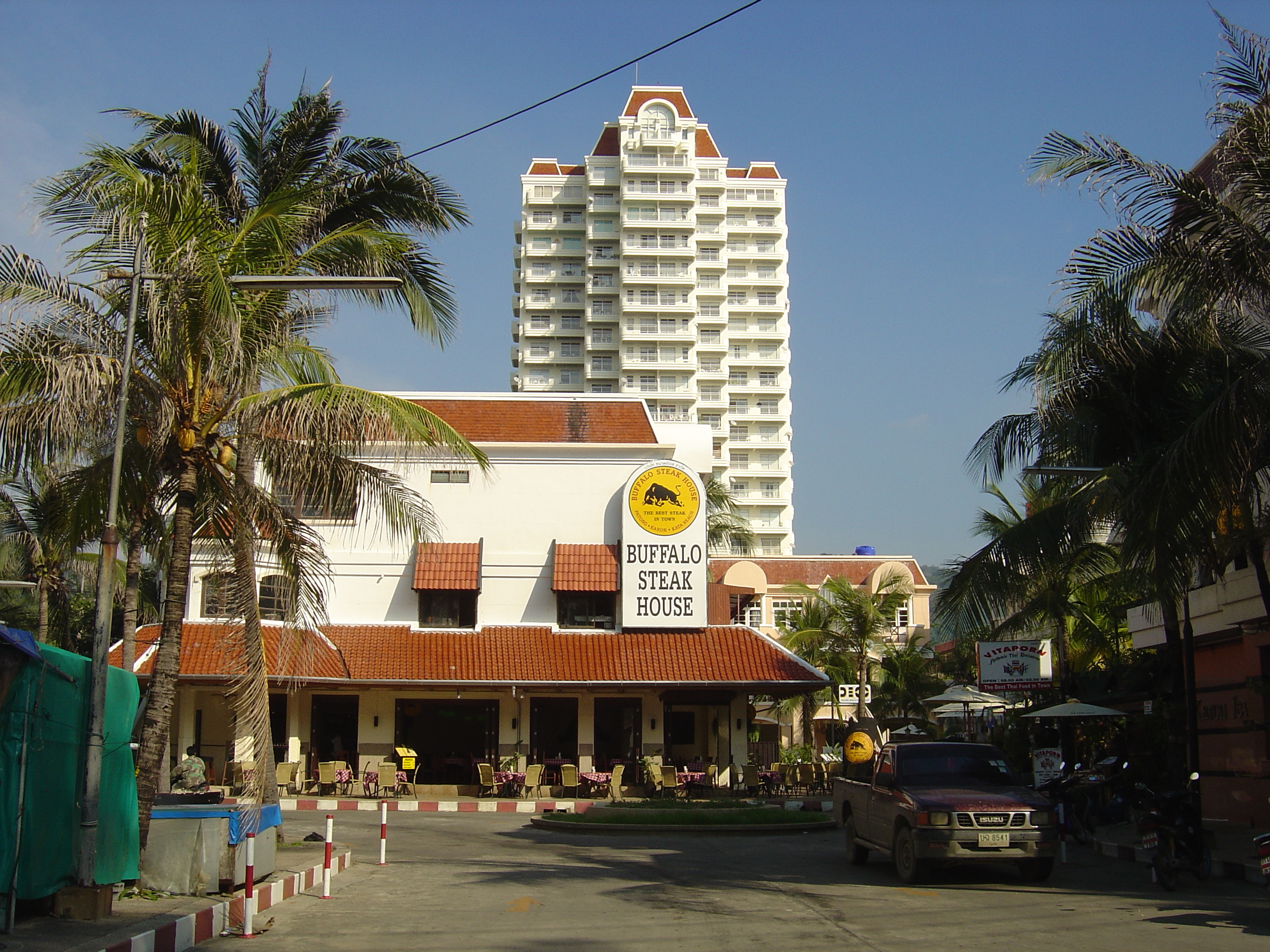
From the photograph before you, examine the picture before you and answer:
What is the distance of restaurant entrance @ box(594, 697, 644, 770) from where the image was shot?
3159cm

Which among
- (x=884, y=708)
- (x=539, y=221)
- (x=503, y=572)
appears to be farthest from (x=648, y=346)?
(x=503, y=572)

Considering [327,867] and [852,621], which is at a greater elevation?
[852,621]

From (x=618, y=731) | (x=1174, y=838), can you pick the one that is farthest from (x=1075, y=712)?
(x=618, y=731)

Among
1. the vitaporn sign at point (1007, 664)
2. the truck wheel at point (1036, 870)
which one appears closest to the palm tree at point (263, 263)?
the truck wheel at point (1036, 870)

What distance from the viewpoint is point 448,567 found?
31172 millimetres

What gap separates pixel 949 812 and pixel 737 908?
110 inches

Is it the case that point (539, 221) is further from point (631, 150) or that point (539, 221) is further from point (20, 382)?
point (20, 382)

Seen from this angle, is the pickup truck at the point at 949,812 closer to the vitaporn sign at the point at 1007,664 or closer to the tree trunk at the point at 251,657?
the tree trunk at the point at 251,657

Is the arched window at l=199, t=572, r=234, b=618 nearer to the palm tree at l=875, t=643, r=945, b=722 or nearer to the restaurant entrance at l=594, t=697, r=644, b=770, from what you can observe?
the restaurant entrance at l=594, t=697, r=644, b=770

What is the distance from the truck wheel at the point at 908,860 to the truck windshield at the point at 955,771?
676 millimetres

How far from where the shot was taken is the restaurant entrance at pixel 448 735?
104ft

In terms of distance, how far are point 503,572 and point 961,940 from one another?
23052mm

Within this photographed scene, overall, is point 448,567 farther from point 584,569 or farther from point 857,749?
point 857,749

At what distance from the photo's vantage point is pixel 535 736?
32.2 m
